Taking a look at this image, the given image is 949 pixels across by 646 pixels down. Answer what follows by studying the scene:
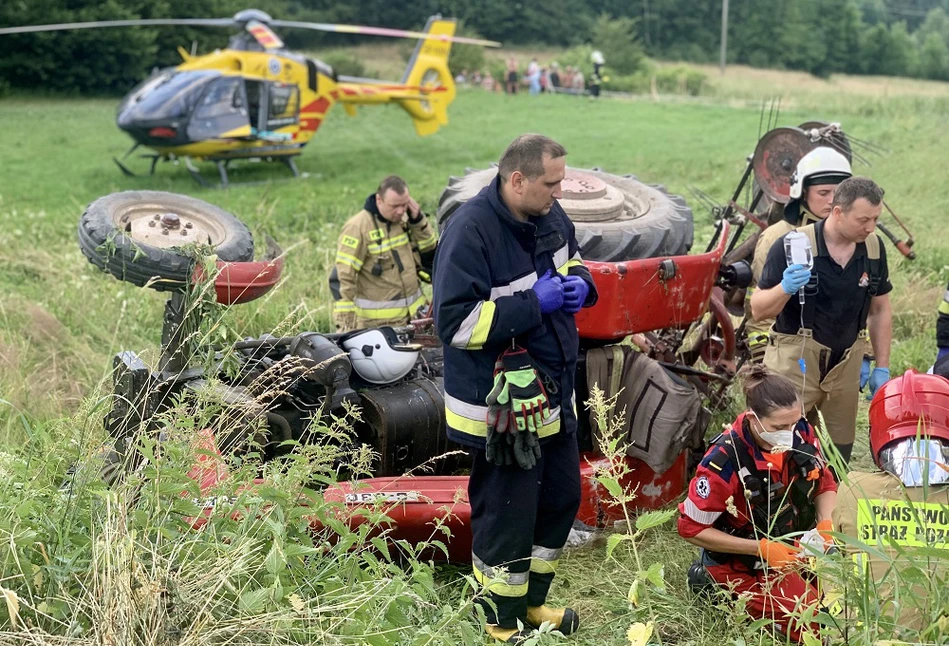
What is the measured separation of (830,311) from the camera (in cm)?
446

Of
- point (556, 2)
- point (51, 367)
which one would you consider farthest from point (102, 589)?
point (556, 2)

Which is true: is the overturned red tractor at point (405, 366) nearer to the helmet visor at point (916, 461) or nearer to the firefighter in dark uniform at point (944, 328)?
the firefighter in dark uniform at point (944, 328)

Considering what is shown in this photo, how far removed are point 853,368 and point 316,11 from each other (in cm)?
4890

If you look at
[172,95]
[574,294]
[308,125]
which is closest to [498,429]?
[574,294]

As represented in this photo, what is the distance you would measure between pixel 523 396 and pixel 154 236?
210 cm

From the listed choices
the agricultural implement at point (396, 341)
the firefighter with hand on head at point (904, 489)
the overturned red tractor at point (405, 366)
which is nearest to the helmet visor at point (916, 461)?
the firefighter with hand on head at point (904, 489)

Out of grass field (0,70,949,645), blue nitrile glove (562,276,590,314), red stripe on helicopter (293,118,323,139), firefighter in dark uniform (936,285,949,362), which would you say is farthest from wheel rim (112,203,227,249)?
red stripe on helicopter (293,118,323,139)

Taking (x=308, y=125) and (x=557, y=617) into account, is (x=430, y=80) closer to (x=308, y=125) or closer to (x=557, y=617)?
(x=308, y=125)

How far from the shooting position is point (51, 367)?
6.11 metres

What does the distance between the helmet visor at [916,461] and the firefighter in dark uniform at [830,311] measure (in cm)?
168

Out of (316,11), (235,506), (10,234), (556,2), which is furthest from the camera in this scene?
(556,2)

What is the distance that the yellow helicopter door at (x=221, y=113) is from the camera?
1628 cm

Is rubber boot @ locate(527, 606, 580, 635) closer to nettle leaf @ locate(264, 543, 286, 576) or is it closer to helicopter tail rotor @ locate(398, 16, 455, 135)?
nettle leaf @ locate(264, 543, 286, 576)

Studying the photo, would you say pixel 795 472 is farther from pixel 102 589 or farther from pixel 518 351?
pixel 102 589
